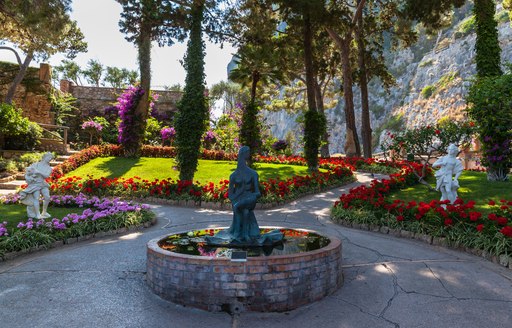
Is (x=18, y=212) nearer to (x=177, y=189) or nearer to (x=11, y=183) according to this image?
(x=177, y=189)

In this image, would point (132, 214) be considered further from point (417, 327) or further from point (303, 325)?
point (417, 327)

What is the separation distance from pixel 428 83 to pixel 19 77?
89756mm

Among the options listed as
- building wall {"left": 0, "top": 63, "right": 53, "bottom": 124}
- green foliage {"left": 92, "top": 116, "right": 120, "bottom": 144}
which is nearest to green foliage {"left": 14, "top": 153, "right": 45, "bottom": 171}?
green foliage {"left": 92, "top": 116, "right": 120, "bottom": 144}

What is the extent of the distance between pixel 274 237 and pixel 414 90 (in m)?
99.2

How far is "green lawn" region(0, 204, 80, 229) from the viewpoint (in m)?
8.23

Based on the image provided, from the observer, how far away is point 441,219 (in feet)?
24.9

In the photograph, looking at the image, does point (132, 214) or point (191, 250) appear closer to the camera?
point (191, 250)

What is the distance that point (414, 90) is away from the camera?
9338cm

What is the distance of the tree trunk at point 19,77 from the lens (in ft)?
75.2

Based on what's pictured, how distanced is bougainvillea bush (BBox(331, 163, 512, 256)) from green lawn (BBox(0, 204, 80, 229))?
283 inches

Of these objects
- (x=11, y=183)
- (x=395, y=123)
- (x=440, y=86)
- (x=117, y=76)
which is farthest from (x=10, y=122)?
(x=395, y=123)

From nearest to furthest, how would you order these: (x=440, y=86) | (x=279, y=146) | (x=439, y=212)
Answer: (x=439, y=212) → (x=279, y=146) → (x=440, y=86)

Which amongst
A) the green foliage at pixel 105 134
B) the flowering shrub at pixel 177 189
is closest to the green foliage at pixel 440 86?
the green foliage at pixel 105 134

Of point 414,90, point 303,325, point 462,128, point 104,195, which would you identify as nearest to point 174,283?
point 303,325
